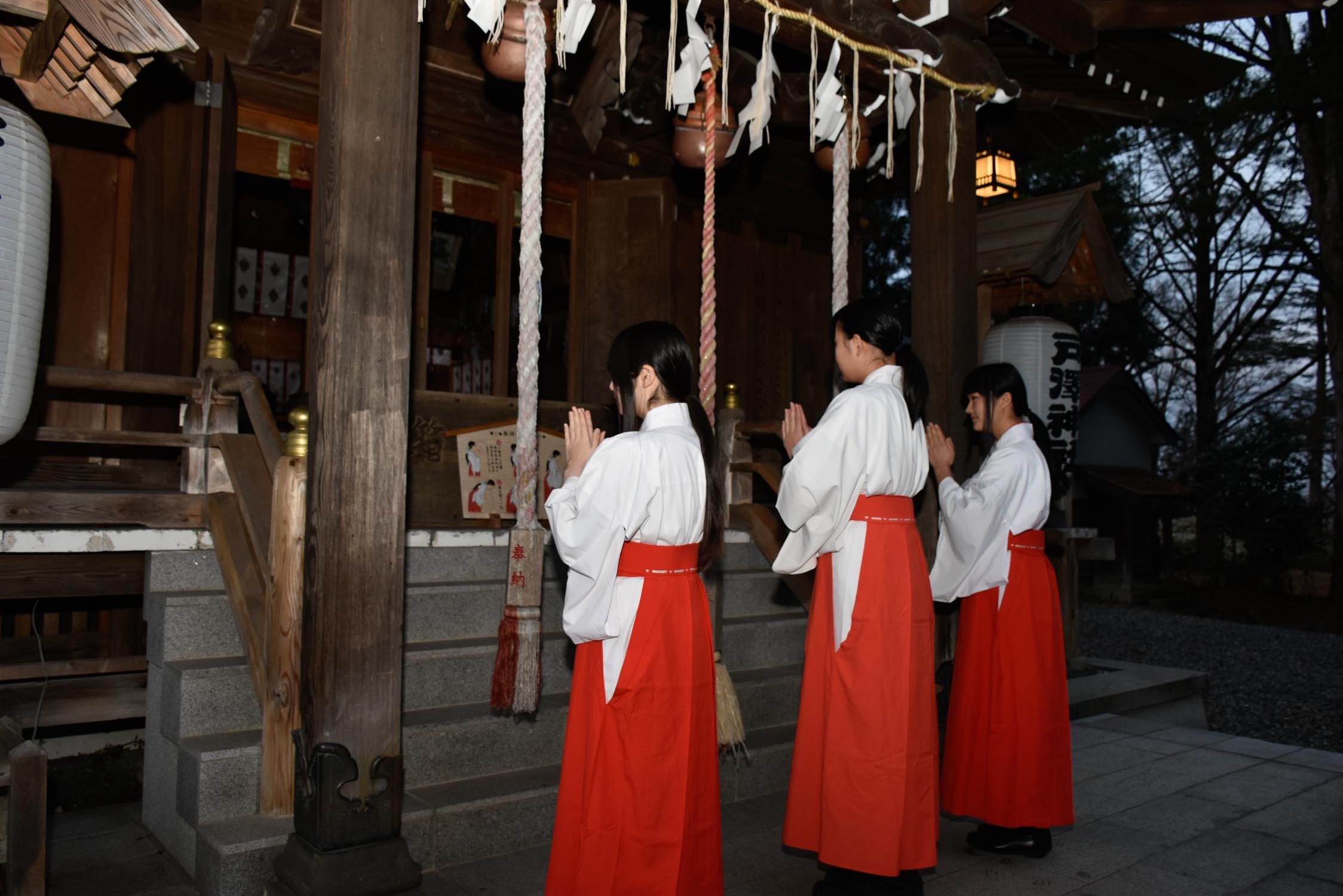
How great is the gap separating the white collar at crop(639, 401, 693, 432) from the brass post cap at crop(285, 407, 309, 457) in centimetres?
144

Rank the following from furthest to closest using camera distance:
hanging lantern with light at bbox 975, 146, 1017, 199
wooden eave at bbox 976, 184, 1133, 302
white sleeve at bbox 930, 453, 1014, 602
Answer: hanging lantern with light at bbox 975, 146, 1017, 199
wooden eave at bbox 976, 184, 1133, 302
white sleeve at bbox 930, 453, 1014, 602

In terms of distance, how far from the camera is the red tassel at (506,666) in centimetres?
361

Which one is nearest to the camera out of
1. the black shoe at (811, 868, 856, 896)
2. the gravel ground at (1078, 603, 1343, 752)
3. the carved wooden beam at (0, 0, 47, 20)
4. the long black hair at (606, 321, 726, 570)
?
the long black hair at (606, 321, 726, 570)

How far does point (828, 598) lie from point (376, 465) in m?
1.82

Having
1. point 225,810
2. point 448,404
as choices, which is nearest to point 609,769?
point 225,810

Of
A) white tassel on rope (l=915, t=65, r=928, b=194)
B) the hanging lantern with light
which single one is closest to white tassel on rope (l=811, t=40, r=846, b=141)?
white tassel on rope (l=915, t=65, r=928, b=194)

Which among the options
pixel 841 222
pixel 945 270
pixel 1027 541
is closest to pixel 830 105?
pixel 841 222

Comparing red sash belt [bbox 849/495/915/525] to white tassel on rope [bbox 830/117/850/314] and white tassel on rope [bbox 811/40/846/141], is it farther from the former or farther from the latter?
white tassel on rope [bbox 811/40/846/141]

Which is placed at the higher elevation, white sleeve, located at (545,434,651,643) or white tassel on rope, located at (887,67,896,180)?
white tassel on rope, located at (887,67,896,180)

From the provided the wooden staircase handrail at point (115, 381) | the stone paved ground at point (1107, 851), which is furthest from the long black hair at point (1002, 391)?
the wooden staircase handrail at point (115, 381)

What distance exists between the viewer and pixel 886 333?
3.79 metres

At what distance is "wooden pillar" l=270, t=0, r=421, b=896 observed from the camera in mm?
3301

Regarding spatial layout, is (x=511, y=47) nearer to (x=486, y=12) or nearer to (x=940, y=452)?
(x=486, y=12)

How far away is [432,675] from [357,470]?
146cm
